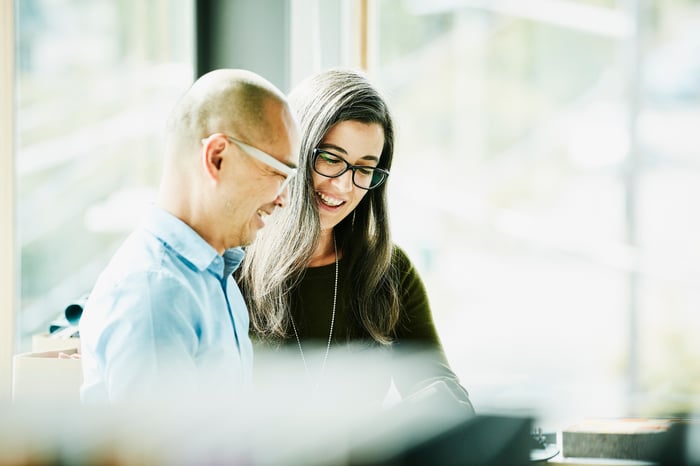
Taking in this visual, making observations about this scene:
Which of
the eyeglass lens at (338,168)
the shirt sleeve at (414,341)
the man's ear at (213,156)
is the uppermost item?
the eyeglass lens at (338,168)

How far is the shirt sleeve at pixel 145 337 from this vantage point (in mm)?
1002

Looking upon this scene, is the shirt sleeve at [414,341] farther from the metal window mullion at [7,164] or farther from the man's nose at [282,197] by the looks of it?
the metal window mullion at [7,164]

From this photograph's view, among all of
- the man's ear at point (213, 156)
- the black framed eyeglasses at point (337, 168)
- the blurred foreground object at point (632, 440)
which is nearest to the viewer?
the blurred foreground object at point (632, 440)

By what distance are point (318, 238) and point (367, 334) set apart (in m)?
0.25

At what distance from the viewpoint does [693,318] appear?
4.68 m

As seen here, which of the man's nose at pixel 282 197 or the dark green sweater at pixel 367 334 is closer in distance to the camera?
the man's nose at pixel 282 197

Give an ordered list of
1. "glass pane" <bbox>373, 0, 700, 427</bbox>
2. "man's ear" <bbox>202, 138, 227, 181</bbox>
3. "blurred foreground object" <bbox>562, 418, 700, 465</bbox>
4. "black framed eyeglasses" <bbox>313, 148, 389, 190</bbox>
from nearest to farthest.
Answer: "blurred foreground object" <bbox>562, 418, 700, 465</bbox> < "man's ear" <bbox>202, 138, 227, 181</bbox> < "black framed eyeglasses" <bbox>313, 148, 389, 190</bbox> < "glass pane" <bbox>373, 0, 700, 427</bbox>

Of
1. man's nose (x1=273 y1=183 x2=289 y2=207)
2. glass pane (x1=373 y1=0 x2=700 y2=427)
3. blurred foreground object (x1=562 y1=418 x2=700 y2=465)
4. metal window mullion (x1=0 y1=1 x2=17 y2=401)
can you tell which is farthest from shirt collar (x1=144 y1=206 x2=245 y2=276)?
glass pane (x1=373 y1=0 x2=700 y2=427)

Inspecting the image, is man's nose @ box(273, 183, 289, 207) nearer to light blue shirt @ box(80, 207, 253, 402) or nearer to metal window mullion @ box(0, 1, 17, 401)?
light blue shirt @ box(80, 207, 253, 402)

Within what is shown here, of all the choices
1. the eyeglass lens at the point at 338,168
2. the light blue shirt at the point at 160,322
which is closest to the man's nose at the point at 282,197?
the light blue shirt at the point at 160,322

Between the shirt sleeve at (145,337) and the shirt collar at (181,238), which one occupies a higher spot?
the shirt collar at (181,238)

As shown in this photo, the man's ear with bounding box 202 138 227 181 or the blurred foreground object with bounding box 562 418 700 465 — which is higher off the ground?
the man's ear with bounding box 202 138 227 181

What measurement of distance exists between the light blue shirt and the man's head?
0.03 m

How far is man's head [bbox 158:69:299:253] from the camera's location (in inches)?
44.3
